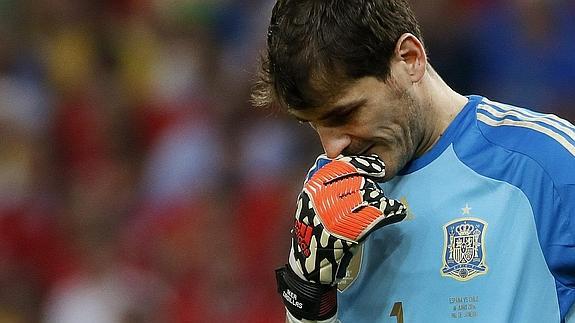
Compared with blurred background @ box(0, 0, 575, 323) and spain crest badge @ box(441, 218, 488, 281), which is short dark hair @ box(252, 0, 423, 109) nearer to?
spain crest badge @ box(441, 218, 488, 281)

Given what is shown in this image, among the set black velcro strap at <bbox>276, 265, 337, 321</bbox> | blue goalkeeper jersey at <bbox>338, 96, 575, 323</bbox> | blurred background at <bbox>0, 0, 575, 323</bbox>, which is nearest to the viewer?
blue goalkeeper jersey at <bbox>338, 96, 575, 323</bbox>

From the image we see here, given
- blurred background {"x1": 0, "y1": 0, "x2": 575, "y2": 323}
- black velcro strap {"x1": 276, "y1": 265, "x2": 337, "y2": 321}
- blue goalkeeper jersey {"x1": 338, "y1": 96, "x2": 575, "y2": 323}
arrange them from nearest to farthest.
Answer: blue goalkeeper jersey {"x1": 338, "y1": 96, "x2": 575, "y2": 323} → black velcro strap {"x1": 276, "y1": 265, "x2": 337, "y2": 321} → blurred background {"x1": 0, "y1": 0, "x2": 575, "y2": 323}

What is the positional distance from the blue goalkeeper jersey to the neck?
0.7 inches

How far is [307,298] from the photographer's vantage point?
2.01 metres

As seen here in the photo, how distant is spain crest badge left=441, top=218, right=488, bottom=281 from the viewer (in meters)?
1.98

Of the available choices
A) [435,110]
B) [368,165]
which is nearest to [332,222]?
[368,165]

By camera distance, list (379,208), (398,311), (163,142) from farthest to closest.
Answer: (163,142) → (398,311) → (379,208)

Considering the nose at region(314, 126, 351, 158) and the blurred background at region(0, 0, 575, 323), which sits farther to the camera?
the blurred background at region(0, 0, 575, 323)

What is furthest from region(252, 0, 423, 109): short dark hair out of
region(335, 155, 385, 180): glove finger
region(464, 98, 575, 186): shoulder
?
region(464, 98, 575, 186): shoulder

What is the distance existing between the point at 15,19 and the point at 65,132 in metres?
0.85

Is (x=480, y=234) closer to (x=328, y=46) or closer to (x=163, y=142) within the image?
(x=328, y=46)

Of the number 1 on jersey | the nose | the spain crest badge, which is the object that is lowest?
the number 1 on jersey

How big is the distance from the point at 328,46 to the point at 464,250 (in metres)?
Result: 0.49

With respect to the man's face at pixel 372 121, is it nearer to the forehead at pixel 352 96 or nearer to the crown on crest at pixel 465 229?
the forehead at pixel 352 96
